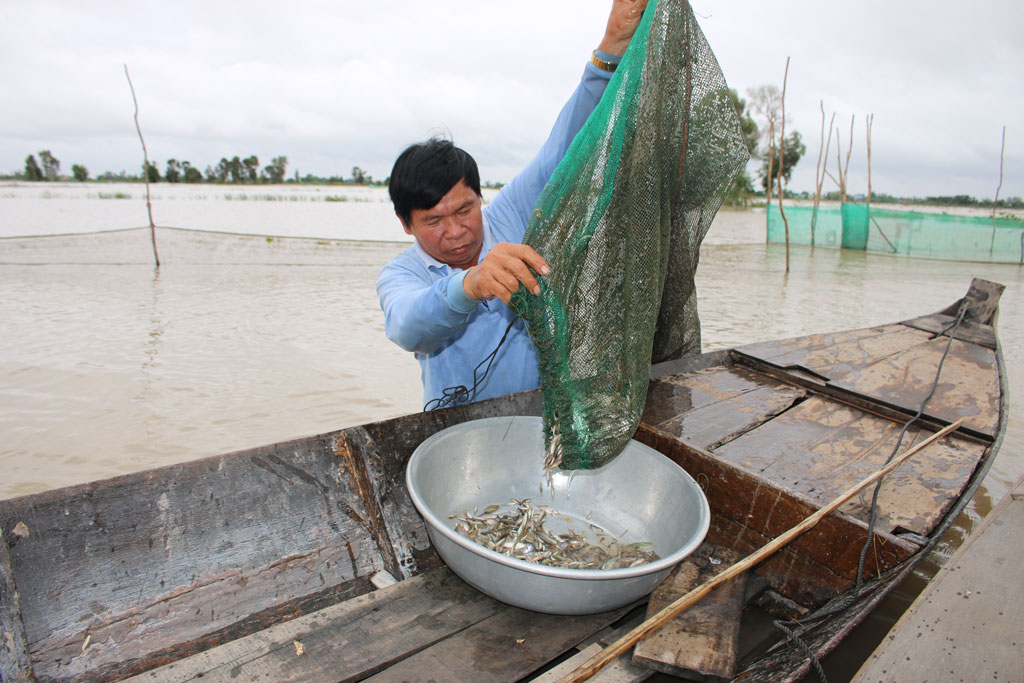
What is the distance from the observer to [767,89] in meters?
31.2

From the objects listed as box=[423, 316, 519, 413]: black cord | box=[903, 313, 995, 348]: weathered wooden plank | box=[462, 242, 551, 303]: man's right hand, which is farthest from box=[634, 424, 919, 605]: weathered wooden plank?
box=[903, 313, 995, 348]: weathered wooden plank

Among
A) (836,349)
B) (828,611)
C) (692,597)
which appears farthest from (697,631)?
(836,349)

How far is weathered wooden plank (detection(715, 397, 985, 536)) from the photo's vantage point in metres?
2.05

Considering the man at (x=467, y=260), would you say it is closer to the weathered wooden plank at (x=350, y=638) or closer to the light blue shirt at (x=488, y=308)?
the light blue shirt at (x=488, y=308)

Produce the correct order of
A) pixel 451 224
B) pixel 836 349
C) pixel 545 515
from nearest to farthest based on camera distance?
pixel 545 515, pixel 451 224, pixel 836 349

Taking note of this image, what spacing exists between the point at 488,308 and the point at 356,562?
1129mm

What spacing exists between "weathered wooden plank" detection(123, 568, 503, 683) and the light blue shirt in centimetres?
85

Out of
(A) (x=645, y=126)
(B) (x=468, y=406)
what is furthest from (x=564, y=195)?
(B) (x=468, y=406)

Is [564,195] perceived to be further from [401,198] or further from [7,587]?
[7,587]

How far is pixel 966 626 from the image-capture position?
141 centimetres

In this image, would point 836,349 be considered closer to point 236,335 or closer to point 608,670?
point 608,670

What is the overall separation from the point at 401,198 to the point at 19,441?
440 centimetres

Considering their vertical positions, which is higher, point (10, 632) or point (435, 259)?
point (435, 259)

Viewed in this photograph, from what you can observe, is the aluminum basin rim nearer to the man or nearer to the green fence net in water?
the man
